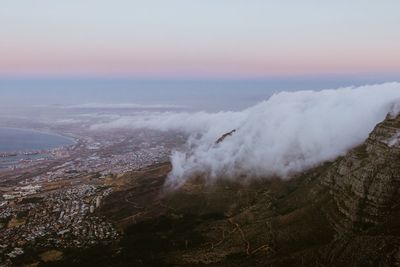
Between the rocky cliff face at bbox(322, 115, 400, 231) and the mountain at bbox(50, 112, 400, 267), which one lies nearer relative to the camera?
the mountain at bbox(50, 112, 400, 267)

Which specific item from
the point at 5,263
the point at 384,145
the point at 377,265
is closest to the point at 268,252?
the point at 377,265

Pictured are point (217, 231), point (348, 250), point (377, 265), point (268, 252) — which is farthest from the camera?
point (217, 231)

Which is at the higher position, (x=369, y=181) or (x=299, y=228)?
(x=369, y=181)

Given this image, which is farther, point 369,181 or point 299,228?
point 299,228

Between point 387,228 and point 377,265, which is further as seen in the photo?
point 387,228

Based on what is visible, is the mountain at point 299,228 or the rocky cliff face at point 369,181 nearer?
the mountain at point 299,228

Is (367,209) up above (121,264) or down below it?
above

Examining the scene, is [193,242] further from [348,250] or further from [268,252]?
[348,250]

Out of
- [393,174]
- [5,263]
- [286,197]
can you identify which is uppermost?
[393,174]
